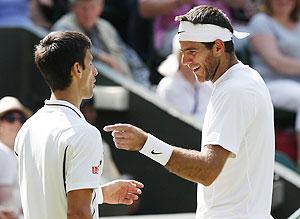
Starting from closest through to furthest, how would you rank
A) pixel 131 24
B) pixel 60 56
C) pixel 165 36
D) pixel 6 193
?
pixel 60 56 → pixel 6 193 → pixel 165 36 → pixel 131 24

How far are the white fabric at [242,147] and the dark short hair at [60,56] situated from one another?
27.2 inches

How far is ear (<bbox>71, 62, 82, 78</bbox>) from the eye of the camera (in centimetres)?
432

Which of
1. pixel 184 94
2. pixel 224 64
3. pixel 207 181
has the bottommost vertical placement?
pixel 184 94

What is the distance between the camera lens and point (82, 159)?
412 centimetres

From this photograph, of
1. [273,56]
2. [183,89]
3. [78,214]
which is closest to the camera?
[78,214]

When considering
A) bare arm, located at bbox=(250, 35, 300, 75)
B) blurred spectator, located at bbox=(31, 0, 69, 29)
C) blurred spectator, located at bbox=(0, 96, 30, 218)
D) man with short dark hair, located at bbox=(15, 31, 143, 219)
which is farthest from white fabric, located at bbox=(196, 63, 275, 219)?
blurred spectator, located at bbox=(31, 0, 69, 29)

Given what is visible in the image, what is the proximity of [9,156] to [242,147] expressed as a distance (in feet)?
9.60

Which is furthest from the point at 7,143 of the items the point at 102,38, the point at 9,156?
the point at 102,38

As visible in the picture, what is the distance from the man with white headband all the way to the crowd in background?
149 inches

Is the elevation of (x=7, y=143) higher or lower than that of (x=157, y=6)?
lower

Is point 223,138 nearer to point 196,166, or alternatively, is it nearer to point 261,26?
point 196,166

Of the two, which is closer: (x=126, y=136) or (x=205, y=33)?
(x=126, y=136)

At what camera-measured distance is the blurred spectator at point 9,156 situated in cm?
709

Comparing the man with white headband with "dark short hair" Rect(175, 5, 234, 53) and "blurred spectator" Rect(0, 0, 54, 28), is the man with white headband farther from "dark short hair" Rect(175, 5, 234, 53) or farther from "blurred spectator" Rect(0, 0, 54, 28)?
"blurred spectator" Rect(0, 0, 54, 28)
